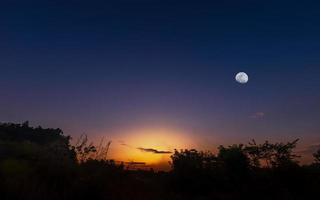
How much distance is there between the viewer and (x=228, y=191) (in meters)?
24.0

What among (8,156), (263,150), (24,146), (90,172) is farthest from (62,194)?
(263,150)

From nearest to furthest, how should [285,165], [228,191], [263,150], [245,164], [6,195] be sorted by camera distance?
[6,195] < [228,191] < [285,165] < [245,164] < [263,150]

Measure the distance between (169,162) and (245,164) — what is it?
5.98 m

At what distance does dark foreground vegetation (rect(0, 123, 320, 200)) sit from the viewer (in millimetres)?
13715

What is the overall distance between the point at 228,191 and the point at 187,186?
2.67 meters

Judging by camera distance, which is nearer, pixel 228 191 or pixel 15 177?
pixel 15 177

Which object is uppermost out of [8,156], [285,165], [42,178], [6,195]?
[285,165]

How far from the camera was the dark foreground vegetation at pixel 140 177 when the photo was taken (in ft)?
45.0

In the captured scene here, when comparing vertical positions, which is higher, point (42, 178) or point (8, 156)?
point (8, 156)

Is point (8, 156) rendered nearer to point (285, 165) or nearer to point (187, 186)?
point (187, 186)

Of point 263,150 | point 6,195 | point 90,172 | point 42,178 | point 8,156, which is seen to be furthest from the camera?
point 263,150

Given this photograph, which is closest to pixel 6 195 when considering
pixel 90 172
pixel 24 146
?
pixel 90 172

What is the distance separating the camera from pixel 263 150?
1674 inches

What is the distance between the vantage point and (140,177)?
984 inches
